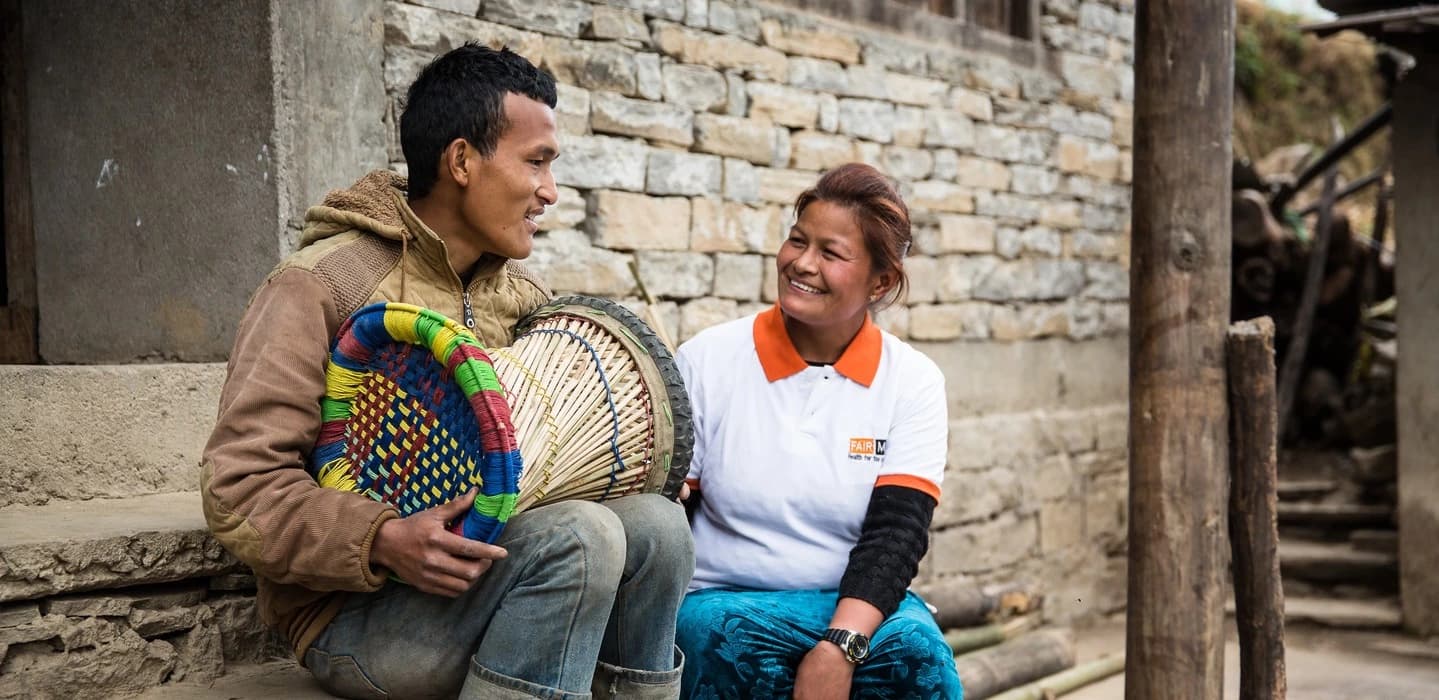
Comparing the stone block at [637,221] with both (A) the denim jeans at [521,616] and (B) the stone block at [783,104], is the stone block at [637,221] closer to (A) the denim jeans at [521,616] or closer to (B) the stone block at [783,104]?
(B) the stone block at [783,104]

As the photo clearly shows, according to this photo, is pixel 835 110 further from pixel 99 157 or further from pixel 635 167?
pixel 99 157

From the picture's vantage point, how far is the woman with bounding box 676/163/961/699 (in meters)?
2.74

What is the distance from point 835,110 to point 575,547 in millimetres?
3654

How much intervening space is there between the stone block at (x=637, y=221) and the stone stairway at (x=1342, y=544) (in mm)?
4201

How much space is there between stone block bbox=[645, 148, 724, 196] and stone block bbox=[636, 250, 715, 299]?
226 mm

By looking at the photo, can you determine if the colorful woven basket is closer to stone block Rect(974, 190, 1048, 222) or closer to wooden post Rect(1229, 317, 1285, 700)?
wooden post Rect(1229, 317, 1285, 700)

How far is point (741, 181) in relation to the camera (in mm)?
5090

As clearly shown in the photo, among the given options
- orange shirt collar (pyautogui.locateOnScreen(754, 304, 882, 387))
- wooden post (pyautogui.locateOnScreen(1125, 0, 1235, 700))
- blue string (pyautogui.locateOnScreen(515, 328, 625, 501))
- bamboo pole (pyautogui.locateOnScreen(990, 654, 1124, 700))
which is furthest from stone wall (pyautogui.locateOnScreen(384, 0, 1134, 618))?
blue string (pyautogui.locateOnScreen(515, 328, 625, 501))

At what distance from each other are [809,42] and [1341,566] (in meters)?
4.44

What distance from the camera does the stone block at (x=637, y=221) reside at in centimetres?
450

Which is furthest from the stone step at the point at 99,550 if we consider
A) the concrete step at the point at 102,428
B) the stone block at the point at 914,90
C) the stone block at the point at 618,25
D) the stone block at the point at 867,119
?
the stone block at the point at 914,90

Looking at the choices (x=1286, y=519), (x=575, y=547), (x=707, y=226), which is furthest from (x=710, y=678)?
(x=1286, y=519)

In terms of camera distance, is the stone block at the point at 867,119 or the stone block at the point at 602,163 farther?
the stone block at the point at 867,119

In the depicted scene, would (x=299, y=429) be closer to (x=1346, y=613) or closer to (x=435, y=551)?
(x=435, y=551)
